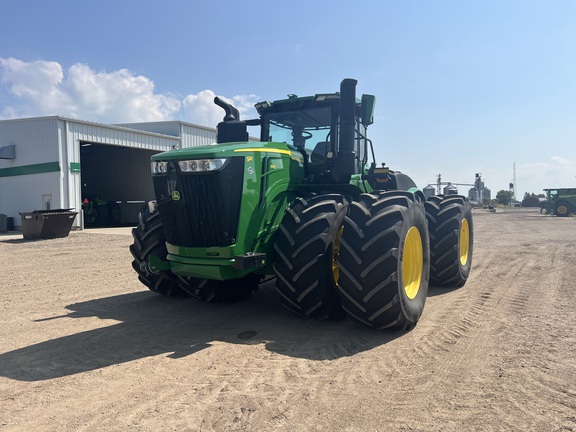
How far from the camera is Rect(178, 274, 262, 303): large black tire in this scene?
5.40 metres

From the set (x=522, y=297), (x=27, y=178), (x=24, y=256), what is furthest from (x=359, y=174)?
(x=27, y=178)

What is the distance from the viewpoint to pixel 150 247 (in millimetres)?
5285

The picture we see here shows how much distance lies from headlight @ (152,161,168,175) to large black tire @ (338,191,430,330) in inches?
75.7

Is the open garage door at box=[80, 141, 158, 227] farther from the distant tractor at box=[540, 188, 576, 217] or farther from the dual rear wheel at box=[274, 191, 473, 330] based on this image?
the distant tractor at box=[540, 188, 576, 217]

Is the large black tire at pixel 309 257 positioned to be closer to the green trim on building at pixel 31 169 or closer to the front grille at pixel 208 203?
the front grille at pixel 208 203

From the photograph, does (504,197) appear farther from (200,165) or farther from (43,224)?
(200,165)

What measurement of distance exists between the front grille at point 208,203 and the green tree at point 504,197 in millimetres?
87802

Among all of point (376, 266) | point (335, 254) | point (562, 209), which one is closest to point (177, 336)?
point (335, 254)

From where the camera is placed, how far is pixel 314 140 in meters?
6.16

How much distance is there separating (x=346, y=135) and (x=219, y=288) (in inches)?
94.0

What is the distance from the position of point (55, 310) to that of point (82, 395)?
9.54 ft

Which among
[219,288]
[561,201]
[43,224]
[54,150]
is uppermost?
[54,150]

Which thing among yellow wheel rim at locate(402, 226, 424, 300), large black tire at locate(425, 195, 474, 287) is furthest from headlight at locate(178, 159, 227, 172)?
large black tire at locate(425, 195, 474, 287)

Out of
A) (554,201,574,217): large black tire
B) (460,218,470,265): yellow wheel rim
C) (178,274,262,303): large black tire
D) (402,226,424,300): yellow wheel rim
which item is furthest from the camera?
(554,201,574,217): large black tire
